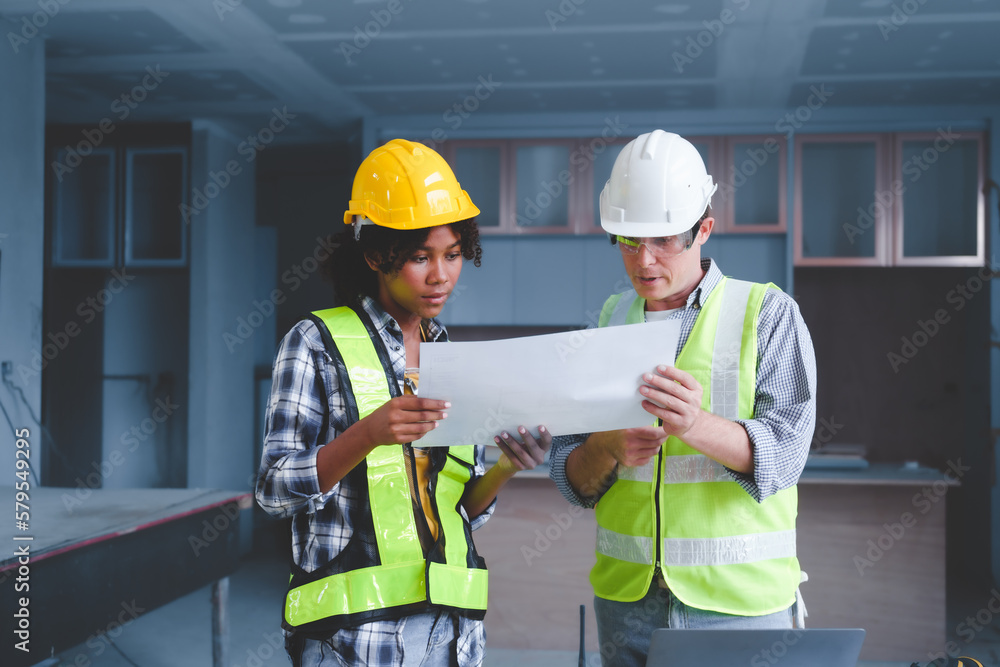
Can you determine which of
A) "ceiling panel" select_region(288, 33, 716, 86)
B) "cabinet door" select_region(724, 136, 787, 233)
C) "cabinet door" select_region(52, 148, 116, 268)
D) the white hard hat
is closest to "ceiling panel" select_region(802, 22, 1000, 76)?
"ceiling panel" select_region(288, 33, 716, 86)

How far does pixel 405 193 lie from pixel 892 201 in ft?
12.5

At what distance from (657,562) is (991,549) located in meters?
3.91

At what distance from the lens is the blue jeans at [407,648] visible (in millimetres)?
1092

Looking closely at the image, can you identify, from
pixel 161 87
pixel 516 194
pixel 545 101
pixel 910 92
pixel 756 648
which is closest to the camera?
pixel 756 648

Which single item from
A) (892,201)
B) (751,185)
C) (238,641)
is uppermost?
(751,185)

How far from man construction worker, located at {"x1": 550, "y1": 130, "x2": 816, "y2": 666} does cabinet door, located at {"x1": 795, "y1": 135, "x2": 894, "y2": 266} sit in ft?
10.7

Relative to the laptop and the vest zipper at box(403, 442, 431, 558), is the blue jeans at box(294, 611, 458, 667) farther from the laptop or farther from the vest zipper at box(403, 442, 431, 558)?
the laptop

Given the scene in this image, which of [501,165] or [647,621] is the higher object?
[501,165]

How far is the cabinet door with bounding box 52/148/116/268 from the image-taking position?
504cm

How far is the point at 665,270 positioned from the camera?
1.34m

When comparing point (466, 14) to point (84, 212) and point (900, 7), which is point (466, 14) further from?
point (84, 212)

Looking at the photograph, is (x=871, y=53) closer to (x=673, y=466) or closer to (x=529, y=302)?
(x=529, y=302)

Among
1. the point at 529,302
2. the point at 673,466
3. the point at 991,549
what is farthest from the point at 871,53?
the point at 673,466

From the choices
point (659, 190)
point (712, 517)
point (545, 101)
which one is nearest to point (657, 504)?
point (712, 517)
